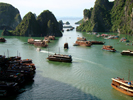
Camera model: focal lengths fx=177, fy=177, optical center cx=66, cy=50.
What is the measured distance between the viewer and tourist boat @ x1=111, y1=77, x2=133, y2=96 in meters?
27.4

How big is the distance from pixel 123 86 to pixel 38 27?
116456 millimetres

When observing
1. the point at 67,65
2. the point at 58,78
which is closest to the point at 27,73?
the point at 58,78

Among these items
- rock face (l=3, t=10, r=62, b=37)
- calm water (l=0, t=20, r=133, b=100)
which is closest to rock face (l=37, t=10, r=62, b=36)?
rock face (l=3, t=10, r=62, b=37)

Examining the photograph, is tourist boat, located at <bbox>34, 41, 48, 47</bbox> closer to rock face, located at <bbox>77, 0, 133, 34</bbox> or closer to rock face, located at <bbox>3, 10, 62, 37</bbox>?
rock face, located at <bbox>3, 10, 62, 37</bbox>

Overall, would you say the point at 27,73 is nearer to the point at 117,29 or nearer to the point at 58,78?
the point at 58,78

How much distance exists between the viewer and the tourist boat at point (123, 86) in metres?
27.4

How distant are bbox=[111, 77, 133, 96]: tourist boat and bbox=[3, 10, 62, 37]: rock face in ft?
346

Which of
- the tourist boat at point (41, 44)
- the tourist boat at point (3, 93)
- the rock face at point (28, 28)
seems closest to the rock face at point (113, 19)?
the rock face at point (28, 28)

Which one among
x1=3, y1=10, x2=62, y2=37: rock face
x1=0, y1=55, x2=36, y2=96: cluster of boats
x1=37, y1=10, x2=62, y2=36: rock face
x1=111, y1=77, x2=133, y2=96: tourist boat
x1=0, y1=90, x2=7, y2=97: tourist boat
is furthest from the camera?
x1=37, y1=10, x2=62, y2=36: rock face

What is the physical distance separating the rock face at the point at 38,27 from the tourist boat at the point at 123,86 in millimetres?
105330

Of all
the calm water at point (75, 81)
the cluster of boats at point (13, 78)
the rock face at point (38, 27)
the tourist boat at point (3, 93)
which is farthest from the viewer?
the rock face at point (38, 27)

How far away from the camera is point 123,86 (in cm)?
2847

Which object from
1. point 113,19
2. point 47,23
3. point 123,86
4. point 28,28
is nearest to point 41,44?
point 123,86

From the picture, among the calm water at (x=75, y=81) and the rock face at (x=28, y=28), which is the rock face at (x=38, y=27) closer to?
the rock face at (x=28, y=28)
